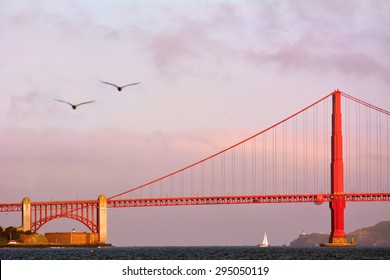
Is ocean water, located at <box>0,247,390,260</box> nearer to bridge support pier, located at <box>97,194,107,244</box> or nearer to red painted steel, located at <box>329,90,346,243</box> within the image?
red painted steel, located at <box>329,90,346,243</box>

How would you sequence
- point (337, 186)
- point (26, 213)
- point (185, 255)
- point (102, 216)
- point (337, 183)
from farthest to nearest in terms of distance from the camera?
1. point (26, 213)
2. point (102, 216)
3. point (337, 186)
4. point (337, 183)
5. point (185, 255)

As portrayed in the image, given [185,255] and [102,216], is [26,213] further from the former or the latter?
[185,255]

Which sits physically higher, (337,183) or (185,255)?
(337,183)

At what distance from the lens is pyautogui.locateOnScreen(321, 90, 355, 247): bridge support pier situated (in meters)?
148

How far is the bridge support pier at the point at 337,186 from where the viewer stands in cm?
14788

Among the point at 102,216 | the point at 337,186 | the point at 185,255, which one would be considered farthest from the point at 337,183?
the point at 102,216

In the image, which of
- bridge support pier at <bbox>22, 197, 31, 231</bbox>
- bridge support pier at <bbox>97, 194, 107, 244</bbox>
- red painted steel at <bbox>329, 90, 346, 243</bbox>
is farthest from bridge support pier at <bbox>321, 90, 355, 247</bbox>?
bridge support pier at <bbox>22, 197, 31, 231</bbox>

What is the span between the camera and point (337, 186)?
148 metres

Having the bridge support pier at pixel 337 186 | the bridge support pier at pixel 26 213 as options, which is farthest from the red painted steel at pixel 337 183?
the bridge support pier at pixel 26 213

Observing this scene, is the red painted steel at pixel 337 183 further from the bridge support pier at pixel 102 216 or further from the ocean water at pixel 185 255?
the bridge support pier at pixel 102 216
